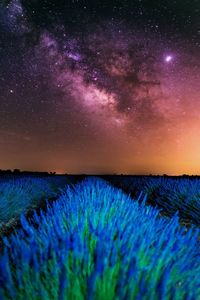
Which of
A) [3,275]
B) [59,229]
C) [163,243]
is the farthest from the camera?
[59,229]

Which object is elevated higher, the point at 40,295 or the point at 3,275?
the point at 3,275

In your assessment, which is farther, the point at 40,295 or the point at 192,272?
the point at 192,272

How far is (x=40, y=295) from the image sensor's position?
1.65m

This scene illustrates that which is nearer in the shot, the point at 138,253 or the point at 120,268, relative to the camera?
the point at 120,268

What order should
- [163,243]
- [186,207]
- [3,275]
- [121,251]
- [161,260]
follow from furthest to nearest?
[186,207] → [163,243] → [121,251] → [161,260] → [3,275]

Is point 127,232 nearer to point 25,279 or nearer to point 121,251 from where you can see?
point 121,251

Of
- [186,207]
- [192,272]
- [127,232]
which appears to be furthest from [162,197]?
[192,272]

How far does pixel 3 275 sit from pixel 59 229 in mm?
1219

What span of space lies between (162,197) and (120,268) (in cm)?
930

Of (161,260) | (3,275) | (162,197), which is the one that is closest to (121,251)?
(161,260)

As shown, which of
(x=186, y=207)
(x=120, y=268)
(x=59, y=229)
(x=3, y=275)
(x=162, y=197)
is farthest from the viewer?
(x=162, y=197)

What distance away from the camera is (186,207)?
846 centimetres

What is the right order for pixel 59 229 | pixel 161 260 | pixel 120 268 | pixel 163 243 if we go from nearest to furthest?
pixel 120 268, pixel 161 260, pixel 163 243, pixel 59 229

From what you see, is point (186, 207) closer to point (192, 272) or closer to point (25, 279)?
point (192, 272)
